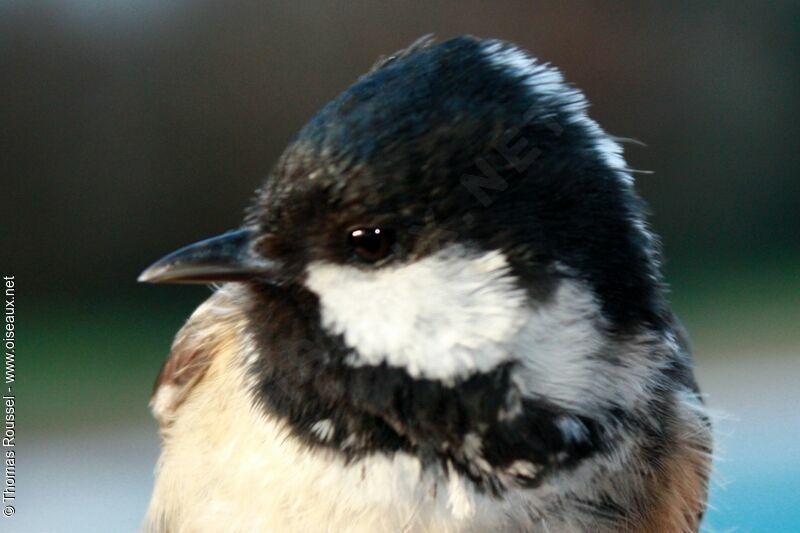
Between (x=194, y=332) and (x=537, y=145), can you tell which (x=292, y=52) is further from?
(x=537, y=145)

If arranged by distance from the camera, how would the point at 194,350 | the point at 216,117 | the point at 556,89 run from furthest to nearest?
the point at 216,117 < the point at 194,350 < the point at 556,89

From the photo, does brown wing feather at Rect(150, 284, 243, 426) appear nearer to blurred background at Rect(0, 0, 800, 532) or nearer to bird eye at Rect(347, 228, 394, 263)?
bird eye at Rect(347, 228, 394, 263)

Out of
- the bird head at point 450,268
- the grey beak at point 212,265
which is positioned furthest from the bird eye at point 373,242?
the grey beak at point 212,265

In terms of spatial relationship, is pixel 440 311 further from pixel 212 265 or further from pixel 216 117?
pixel 216 117

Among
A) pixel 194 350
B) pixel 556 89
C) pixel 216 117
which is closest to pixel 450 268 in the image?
pixel 556 89

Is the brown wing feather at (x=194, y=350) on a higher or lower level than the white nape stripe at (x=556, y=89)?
lower

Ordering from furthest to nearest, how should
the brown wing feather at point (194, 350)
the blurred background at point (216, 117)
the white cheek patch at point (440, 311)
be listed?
1. the blurred background at point (216, 117)
2. the brown wing feather at point (194, 350)
3. the white cheek patch at point (440, 311)

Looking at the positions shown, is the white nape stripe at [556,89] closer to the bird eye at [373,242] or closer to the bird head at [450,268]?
the bird head at [450,268]

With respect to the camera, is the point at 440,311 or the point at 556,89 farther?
the point at 556,89
